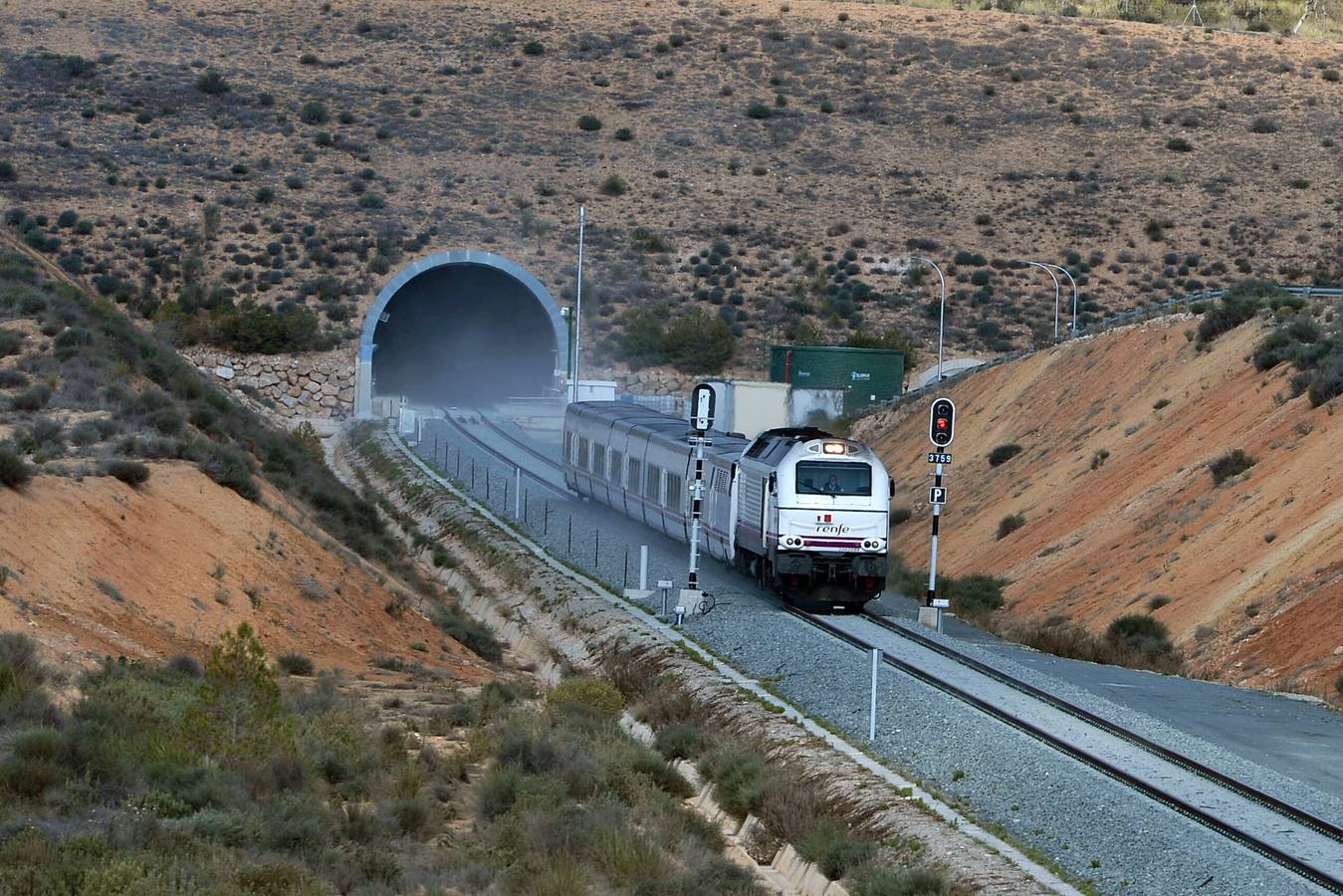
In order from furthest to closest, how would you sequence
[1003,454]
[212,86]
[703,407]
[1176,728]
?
[212,86], [1003,454], [703,407], [1176,728]

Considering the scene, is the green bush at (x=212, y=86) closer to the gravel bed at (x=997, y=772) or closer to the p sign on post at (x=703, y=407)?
the gravel bed at (x=997, y=772)

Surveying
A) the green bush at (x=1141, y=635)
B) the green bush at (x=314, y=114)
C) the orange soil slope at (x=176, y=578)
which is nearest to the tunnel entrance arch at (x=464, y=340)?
the green bush at (x=314, y=114)

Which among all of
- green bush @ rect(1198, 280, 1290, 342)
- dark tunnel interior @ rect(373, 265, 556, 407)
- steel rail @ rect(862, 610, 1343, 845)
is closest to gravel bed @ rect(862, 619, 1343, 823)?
steel rail @ rect(862, 610, 1343, 845)

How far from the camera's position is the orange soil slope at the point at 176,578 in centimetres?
2108

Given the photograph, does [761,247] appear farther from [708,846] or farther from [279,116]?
[708,846]

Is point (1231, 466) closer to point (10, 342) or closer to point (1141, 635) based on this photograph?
point (1141, 635)

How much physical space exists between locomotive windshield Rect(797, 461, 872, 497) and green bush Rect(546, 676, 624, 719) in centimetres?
685

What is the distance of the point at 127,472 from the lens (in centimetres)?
2647

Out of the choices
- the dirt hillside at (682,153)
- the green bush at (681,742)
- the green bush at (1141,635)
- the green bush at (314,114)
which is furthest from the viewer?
the green bush at (314,114)

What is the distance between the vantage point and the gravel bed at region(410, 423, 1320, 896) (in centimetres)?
1334

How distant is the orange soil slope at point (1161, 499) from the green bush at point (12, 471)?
16793 millimetres

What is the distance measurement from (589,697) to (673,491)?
13120mm

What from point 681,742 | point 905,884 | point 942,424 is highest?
point 942,424

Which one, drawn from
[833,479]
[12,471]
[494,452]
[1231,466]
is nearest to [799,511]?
[833,479]
